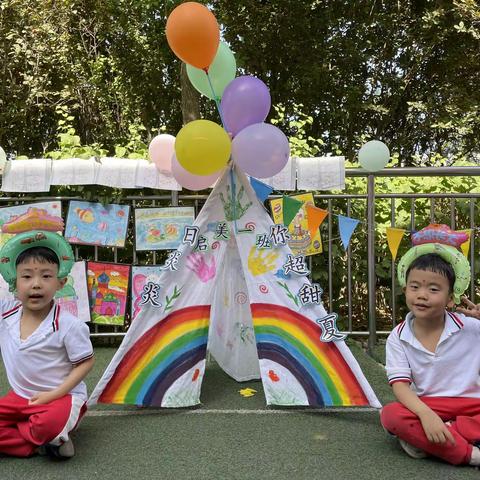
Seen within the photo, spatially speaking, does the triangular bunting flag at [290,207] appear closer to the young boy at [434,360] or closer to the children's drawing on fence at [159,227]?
the children's drawing on fence at [159,227]

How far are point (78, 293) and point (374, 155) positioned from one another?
3.02 m

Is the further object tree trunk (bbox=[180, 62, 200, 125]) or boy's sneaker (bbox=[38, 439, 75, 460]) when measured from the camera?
tree trunk (bbox=[180, 62, 200, 125])

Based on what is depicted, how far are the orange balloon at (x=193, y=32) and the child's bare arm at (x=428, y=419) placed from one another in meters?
2.36

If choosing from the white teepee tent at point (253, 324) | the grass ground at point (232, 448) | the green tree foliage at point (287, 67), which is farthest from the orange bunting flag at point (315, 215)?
the green tree foliage at point (287, 67)

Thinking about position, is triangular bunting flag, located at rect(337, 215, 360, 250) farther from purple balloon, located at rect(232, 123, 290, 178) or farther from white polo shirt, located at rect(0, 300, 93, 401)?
white polo shirt, located at rect(0, 300, 93, 401)

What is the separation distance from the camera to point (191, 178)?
3.93 meters

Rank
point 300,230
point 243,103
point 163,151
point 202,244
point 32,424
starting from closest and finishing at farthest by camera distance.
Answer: point 32,424
point 243,103
point 202,244
point 163,151
point 300,230

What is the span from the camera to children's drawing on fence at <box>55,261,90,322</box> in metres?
5.34

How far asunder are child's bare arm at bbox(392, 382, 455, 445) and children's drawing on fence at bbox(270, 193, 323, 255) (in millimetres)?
2553

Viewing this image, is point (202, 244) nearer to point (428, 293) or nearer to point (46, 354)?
point (46, 354)

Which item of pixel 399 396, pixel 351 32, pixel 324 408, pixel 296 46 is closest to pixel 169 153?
pixel 324 408

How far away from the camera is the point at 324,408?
3764 mm

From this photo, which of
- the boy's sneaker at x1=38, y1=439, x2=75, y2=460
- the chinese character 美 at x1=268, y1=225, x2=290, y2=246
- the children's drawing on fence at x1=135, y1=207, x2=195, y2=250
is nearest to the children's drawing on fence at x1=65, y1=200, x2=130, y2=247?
the children's drawing on fence at x1=135, y1=207, x2=195, y2=250

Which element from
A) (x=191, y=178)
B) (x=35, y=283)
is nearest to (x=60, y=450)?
(x=35, y=283)
